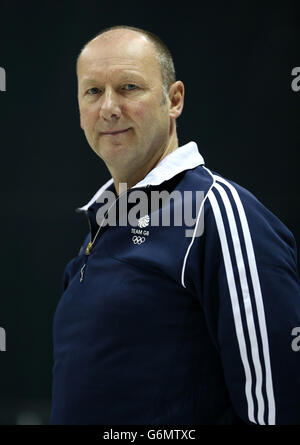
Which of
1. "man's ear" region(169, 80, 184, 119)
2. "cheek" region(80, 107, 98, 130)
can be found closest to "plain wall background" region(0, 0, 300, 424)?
"man's ear" region(169, 80, 184, 119)

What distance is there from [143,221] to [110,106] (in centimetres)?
29

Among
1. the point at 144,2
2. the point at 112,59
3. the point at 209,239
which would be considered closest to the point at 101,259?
the point at 209,239

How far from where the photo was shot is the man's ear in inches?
54.0

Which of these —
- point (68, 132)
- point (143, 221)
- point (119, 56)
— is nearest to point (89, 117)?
point (119, 56)

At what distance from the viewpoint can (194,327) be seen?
3.59 feet

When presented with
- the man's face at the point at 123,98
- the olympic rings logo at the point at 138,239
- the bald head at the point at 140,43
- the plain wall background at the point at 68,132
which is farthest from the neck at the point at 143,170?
the plain wall background at the point at 68,132

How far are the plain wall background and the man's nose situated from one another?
4.64ft

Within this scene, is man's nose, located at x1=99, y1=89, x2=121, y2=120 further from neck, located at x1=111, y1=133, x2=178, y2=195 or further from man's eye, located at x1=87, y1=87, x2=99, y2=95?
neck, located at x1=111, y1=133, x2=178, y2=195

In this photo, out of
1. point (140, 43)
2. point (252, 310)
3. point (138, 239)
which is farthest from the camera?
point (140, 43)

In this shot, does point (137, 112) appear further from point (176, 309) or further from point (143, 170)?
point (176, 309)

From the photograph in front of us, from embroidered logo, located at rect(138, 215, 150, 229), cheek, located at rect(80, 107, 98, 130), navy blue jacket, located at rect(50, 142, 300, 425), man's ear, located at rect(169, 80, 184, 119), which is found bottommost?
navy blue jacket, located at rect(50, 142, 300, 425)

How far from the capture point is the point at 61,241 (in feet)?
8.92

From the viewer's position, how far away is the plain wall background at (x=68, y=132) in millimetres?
2621
